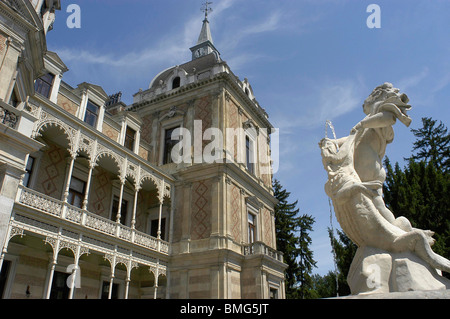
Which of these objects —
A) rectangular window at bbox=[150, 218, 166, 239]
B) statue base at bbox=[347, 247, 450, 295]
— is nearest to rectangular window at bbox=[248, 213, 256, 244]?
rectangular window at bbox=[150, 218, 166, 239]

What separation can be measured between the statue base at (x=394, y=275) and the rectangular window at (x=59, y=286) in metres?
13.8

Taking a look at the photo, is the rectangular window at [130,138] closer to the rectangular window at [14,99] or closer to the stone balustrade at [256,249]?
the rectangular window at [14,99]

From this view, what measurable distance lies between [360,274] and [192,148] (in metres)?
18.1

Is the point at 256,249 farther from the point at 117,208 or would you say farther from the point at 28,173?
the point at 28,173

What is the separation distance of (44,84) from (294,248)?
24.8m

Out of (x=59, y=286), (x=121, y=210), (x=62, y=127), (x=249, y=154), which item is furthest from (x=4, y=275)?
(x=249, y=154)

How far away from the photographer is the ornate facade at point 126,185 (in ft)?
37.7

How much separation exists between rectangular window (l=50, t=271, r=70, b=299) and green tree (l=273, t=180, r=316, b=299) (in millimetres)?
19999

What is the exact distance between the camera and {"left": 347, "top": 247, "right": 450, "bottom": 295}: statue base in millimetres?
3582

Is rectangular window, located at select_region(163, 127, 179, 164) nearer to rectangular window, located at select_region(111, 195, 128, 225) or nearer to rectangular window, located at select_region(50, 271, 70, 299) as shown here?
rectangular window, located at select_region(111, 195, 128, 225)

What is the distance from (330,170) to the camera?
15.2 ft

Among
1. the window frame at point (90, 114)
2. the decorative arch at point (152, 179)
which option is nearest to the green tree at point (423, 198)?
the decorative arch at point (152, 179)

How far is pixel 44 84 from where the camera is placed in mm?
15227
